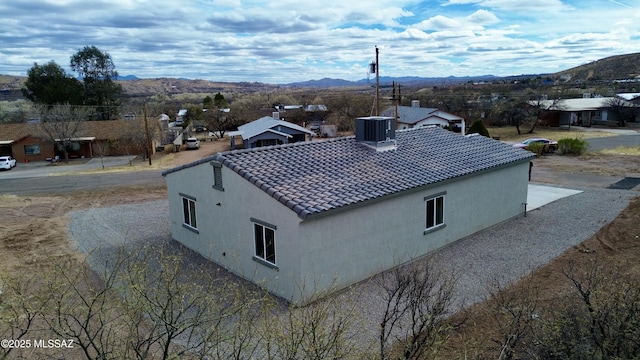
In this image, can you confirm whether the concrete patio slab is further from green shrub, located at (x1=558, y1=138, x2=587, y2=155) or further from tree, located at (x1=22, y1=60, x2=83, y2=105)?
tree, located at (x1=22, y1=60, x2=83, y2=105)

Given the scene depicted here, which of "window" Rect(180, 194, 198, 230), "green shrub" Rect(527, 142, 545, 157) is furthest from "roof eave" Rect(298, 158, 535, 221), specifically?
"green shrub" Rect(527, 142, 545, 157)

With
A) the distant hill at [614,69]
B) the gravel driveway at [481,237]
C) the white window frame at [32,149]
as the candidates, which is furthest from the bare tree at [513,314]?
the distant hill at [614,69]

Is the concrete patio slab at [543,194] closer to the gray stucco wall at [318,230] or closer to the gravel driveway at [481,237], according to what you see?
the gravel driveway at [481,237]

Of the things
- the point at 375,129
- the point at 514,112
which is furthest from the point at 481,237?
the point at 514,112

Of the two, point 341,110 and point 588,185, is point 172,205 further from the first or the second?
point 341,110

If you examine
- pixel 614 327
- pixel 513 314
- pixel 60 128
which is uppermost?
pixel 60 128

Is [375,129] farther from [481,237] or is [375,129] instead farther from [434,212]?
[481,237]
